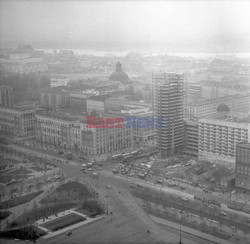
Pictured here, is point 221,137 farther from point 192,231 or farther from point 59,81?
point 59,81

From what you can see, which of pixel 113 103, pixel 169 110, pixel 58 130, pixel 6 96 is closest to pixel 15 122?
pixel 6 96

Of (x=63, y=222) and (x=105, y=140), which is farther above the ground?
(x=105, y=140)

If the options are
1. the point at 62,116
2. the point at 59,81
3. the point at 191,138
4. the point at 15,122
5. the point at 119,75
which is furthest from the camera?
the point at 119,75

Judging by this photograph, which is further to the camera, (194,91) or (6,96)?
(194,91)

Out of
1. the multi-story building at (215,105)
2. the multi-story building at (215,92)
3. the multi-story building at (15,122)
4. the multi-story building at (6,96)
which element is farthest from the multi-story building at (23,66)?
the multi-story building at (215,92)

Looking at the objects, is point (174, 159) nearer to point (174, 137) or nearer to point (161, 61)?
point (174, 137)

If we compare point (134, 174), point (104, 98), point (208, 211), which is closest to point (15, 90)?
point (104, 98)

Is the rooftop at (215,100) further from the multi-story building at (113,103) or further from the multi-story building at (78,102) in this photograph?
the multi-story building at (78,102)

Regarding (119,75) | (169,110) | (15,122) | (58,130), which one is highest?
(119,75)
